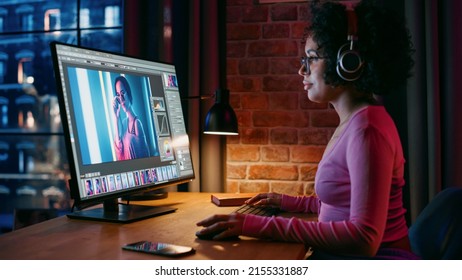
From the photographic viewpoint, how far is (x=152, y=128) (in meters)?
1.58

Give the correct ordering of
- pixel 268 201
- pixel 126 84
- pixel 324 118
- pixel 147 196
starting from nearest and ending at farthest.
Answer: pixel 126 84 < pixel 268 201 < pixel 147 196 < pixel 324 118

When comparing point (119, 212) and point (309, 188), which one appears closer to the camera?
point (119, 212)

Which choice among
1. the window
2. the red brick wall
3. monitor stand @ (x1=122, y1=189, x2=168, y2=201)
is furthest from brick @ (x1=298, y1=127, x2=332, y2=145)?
the window

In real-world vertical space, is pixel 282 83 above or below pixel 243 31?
below

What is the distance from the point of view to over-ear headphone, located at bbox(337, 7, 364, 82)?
123 centimetres

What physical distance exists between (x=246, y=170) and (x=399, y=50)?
1.02 meters

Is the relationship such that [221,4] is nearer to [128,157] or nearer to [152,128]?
[152,128]

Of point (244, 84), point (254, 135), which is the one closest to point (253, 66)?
point (244, 84)

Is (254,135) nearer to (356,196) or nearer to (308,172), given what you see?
(308,172)

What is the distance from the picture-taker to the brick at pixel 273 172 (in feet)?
6.91

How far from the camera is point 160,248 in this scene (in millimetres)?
1039

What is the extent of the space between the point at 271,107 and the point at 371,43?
35.4 inches

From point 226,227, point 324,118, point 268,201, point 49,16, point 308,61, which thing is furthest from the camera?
point 49,16

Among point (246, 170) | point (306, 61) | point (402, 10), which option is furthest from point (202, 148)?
point (402, 10)
